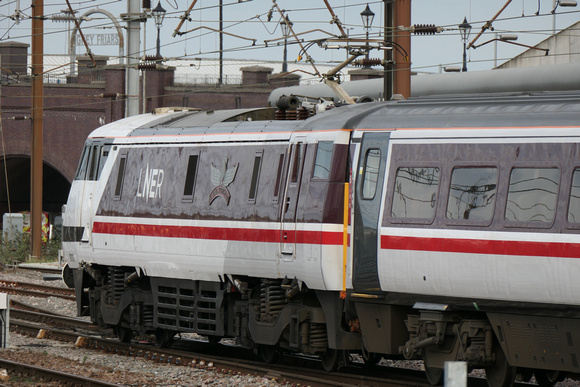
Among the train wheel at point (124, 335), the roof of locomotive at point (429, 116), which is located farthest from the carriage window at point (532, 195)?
the train wheel at point (124, 335)

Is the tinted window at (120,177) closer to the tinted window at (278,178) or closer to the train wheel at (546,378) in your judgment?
the tinted window at (278,178)

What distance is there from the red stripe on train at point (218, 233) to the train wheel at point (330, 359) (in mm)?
1672

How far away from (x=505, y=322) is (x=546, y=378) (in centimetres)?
166

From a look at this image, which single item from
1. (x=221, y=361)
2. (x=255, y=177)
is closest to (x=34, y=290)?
(x=221, y=361)

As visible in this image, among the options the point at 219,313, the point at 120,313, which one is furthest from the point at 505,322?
the point at 120,313

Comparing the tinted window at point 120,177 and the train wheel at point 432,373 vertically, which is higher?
the tinted window at point 120,177

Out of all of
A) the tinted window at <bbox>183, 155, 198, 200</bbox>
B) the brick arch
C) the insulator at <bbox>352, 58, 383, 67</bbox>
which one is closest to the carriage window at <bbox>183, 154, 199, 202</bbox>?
the tinted window at <bbox>183, 155, 198, 200</bbox>

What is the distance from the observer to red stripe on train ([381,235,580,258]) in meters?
11.1

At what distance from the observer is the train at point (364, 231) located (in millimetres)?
11516

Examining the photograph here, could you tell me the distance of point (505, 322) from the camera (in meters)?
11.8

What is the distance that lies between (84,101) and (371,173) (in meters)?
36.7

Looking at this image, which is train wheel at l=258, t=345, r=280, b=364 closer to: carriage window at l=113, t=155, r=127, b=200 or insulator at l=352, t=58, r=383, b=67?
carriage window at l=113, t=155, r=127, b=200

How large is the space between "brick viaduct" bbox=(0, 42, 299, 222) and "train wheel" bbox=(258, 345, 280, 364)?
3127 centimetres

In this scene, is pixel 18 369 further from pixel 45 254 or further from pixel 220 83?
pixel 220 83
